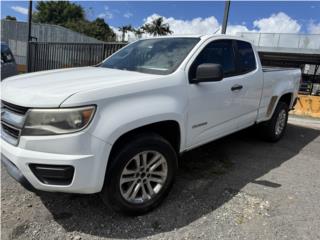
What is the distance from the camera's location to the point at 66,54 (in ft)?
51.0

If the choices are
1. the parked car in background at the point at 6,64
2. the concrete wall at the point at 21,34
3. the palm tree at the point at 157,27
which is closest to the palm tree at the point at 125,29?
the palm tree at the point at 157,27

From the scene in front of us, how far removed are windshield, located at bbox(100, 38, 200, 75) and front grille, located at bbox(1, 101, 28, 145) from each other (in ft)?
4.51

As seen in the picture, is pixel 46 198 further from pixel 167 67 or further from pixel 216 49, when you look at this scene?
pixel 216 49

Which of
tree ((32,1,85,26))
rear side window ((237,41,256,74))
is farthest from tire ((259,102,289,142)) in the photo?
tree ((32,1,85,26))

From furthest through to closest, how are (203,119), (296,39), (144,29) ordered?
(144,29)
(296,39)
(203,119)

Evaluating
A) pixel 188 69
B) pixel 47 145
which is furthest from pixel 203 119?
pixel 47 145

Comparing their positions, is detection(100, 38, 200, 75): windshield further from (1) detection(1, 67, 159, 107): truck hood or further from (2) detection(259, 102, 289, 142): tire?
(2) detection(259, 102, 289, 142): tire

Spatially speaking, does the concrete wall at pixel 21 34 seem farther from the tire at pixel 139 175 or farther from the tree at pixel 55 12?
the tree at pixel 55 12

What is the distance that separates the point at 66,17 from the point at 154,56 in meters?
65.0

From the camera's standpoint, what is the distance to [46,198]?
Result: 3287mm

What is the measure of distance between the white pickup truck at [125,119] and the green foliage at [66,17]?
5832 cm

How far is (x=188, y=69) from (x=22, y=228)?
2.25 metres

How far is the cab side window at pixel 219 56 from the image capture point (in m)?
3.51

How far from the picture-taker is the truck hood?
2441 millimetres
